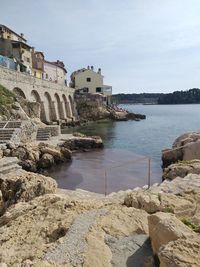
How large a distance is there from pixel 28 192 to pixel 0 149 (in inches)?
416

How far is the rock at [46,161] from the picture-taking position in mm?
21906

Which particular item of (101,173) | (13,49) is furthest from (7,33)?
(101,173)

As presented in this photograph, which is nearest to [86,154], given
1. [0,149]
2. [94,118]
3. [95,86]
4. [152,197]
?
[0,149]

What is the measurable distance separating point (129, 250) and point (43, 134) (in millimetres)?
24221

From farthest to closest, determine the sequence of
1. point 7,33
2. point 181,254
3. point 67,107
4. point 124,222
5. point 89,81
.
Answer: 1. point 89,81
2. point 67,107
3. point 7,33
4. point 124,222
5. point 181,254

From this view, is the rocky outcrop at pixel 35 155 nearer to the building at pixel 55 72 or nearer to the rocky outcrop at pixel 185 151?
the rocky outcrop at pixel 185 151

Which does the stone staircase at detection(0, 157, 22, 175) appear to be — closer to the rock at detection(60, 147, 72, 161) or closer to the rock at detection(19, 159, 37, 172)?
the rock at detection(19, 159, 37, 172)

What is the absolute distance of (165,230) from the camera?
16.4ft

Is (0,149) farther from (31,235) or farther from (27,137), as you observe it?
(31,235)

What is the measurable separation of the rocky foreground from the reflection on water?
704cm

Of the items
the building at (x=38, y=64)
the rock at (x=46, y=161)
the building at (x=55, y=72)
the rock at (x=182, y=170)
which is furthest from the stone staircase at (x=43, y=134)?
the building at (x=55, y=72)

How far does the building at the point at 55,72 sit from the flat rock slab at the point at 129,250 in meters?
65.9

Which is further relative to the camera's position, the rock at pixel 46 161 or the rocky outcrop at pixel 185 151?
the rock at pixel 46 161

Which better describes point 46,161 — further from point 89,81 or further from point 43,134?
point 89,81
